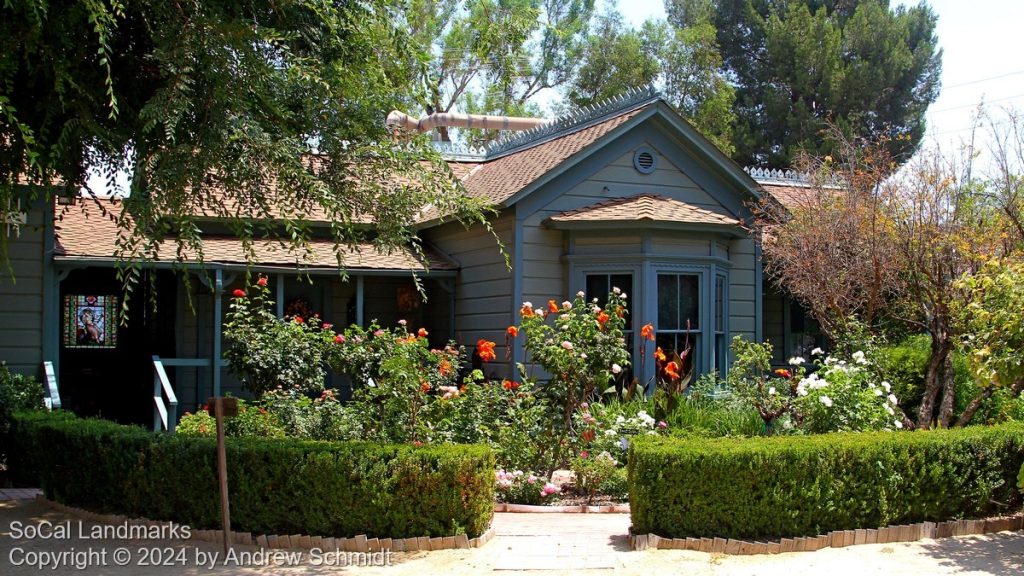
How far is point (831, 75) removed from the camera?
3045cm

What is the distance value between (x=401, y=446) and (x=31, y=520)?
3426 millimetres

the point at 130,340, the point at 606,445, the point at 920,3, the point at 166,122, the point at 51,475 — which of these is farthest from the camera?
the point at 920,3

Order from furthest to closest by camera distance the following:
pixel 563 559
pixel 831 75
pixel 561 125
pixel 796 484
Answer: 1. pixel 831 75
2. pixel 561 125
3. pixel 796 484
4. pixel 563 559

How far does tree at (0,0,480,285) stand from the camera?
630 cm

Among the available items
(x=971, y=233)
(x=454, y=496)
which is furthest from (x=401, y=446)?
(x=971, y=233)

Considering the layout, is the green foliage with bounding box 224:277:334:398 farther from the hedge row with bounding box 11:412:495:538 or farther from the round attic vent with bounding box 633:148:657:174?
the round attic vent with bounding box 633:148:657:174

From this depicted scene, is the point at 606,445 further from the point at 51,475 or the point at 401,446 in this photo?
the point at 51,475

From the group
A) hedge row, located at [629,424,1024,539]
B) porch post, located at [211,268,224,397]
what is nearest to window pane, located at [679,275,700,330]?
hedge row, located at [629,424,1024,539]

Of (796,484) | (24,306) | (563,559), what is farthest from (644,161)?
(24,306)

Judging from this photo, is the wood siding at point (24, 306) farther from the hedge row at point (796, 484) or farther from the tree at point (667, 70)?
the tree at point (667, 70)

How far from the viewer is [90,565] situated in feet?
21.8

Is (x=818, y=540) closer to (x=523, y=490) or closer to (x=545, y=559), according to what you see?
(x=545, y=559)

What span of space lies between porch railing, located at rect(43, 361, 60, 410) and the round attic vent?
8402 millimetres

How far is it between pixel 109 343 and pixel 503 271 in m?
7.22
